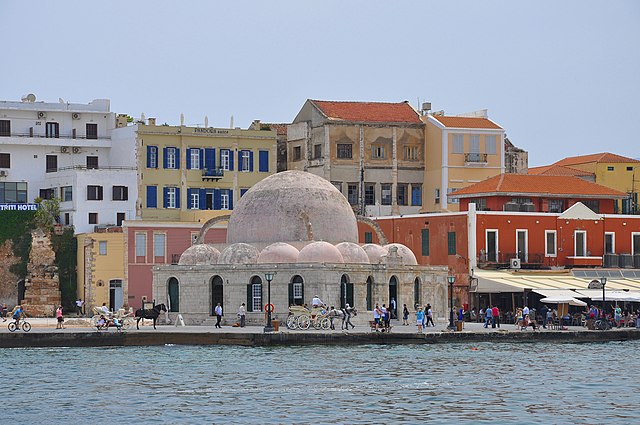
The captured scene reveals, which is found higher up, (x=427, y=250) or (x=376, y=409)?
(x=427, y=250)

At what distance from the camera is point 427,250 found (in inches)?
2581

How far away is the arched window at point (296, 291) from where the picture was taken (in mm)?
54656

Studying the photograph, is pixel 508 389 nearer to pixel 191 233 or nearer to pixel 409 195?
pixel 191 233

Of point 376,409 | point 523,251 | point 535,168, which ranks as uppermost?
point 535,168

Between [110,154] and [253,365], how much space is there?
3441cm

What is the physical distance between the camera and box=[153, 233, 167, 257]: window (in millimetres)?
69625

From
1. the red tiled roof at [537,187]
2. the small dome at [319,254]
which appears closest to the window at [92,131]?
the red tiled roof at [537,187]

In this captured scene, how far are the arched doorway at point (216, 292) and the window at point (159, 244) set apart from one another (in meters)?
13.4

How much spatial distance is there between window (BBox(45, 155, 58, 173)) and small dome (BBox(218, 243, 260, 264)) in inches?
795

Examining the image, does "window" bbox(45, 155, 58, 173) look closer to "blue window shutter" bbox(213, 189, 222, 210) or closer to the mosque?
"blue window shutter" bbox(213, 189, 222, 210)

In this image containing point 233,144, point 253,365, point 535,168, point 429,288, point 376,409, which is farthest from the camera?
point 535,168

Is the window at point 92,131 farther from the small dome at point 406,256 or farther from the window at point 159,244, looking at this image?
the small dome at point 406,256

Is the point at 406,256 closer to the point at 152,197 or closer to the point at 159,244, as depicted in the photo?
the point at 159,244

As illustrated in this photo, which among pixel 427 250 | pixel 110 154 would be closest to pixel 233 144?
pixel 110 154
